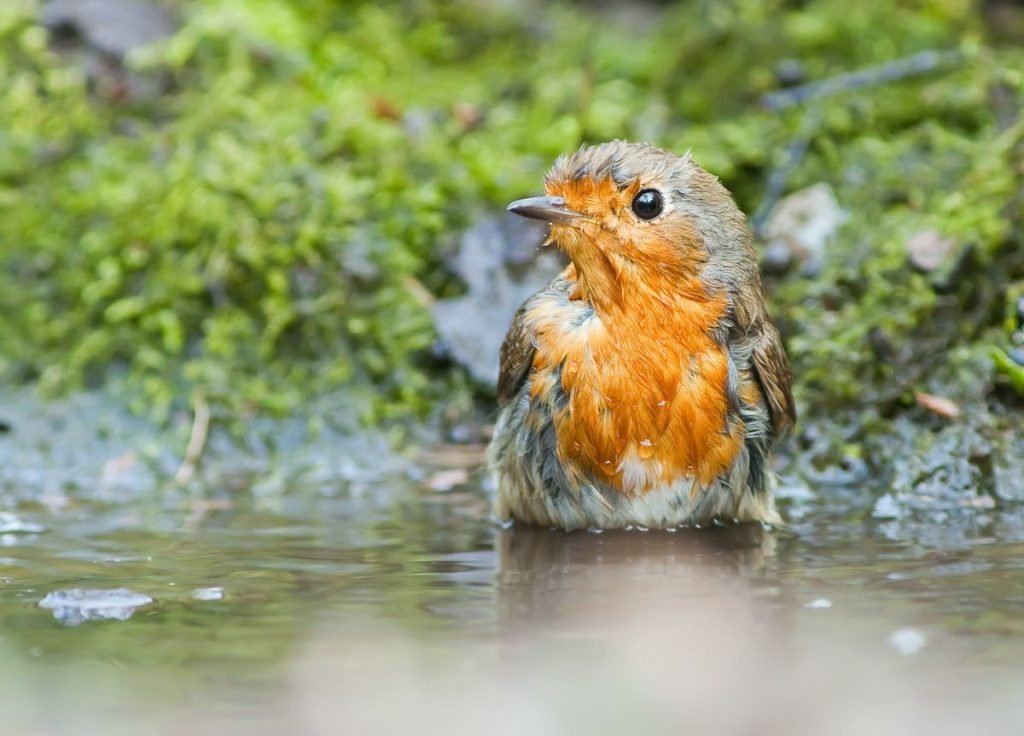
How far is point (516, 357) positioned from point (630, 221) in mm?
602

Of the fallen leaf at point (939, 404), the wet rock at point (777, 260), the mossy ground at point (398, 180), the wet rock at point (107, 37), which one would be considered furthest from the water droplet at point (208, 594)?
the wet rock at point (107, 37)

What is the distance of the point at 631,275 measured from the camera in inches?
159

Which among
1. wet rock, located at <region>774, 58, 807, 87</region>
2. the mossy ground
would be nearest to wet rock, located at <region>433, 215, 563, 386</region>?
the mossy ground

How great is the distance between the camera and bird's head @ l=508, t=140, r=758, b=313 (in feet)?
13.3

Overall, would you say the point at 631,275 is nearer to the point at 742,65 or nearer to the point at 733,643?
the point at 733,643

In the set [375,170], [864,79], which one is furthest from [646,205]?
[864,79]

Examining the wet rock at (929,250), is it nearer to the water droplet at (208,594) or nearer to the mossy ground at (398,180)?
the mossy ground at (398,180)

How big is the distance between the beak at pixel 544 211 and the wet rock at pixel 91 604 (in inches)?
58.3

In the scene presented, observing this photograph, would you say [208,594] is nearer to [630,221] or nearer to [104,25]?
[630,221]

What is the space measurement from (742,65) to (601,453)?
159 inches

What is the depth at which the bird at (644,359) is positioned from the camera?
4.05m

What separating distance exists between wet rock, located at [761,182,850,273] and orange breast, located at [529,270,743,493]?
1866mm

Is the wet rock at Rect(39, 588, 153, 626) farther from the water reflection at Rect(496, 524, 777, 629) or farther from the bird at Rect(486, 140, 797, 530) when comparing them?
the bird at Rect(486, 140, 797, 530)

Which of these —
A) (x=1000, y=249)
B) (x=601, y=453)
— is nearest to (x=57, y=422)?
(x=601, y=453)
